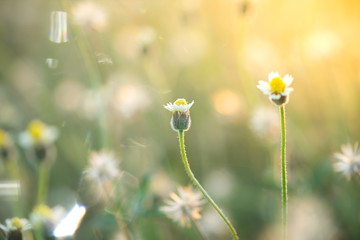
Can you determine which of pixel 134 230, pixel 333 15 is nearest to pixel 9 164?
pixel 134 230

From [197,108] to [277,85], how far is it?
135 centimetres

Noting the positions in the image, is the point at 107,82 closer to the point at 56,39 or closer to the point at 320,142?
the point at 56,39

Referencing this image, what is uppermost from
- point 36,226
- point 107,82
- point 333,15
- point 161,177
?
point 333,15

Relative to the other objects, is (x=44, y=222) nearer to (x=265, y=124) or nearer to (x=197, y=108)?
(x=265, y=124)

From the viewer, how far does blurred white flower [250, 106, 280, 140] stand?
1.73 metres

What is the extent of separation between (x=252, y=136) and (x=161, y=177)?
1.97 ft

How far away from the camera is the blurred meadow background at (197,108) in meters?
1.63

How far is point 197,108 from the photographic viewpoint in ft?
7.77

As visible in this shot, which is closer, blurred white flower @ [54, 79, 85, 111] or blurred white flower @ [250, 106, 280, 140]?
blurred white flower @ [250, 106, 280, 140]

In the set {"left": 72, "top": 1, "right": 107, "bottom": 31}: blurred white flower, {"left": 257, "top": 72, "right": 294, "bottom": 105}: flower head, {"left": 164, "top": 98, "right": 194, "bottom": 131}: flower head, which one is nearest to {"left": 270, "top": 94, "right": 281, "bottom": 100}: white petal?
{"left": 257, "top": 72, "right": 294, "bottom": 105}: flower head

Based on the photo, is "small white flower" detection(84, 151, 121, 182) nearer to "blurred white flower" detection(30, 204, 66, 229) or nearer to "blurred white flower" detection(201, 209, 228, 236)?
"blurred white flower" detection(30, 204, 66, 229)

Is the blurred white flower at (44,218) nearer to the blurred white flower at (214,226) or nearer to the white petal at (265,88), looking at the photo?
the blurred white flower at (214,226)

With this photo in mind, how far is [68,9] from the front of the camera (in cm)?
186

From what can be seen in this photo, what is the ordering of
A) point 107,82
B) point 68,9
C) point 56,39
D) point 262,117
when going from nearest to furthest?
1. point 262,117
2. point 68,9
3. point 56,39
4. point 107,82
